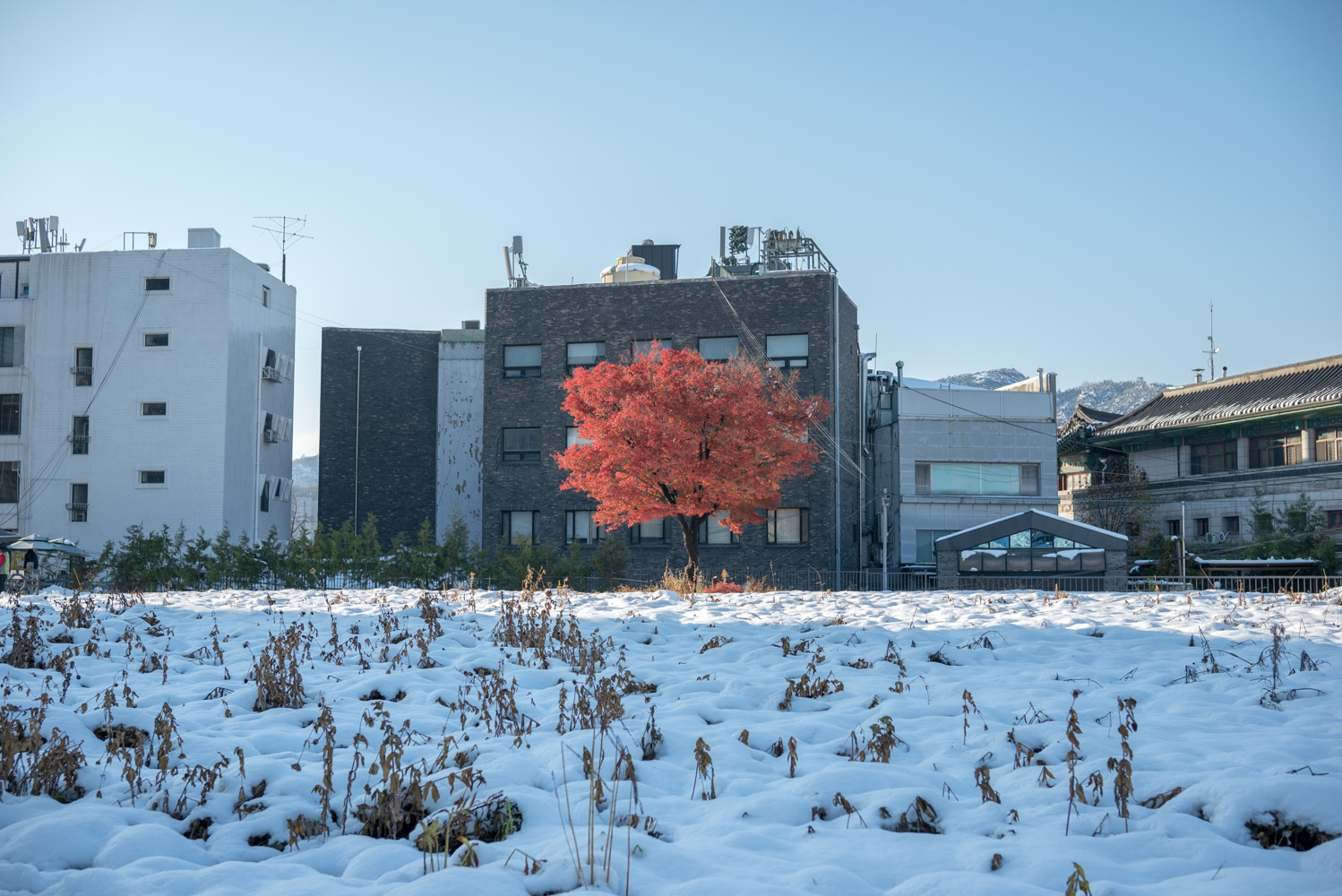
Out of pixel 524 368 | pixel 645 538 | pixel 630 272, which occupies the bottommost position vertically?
pixel 645 538

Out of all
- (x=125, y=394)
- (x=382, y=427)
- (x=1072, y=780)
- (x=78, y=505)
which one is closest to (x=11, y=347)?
(x=125, y=394)

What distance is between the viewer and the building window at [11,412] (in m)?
39.2

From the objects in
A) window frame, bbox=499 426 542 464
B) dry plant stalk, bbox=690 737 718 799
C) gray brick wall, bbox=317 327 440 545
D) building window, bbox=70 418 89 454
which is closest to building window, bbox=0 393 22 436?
building window, bbox=70 418 89 454

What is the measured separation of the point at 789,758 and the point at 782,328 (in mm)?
31098

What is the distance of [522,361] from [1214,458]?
104ft

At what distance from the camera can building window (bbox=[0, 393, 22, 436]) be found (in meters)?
39.2

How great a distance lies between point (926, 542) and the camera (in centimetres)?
3859

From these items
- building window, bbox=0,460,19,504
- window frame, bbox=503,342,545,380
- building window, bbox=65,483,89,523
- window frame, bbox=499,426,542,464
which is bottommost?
building window, bbox=65,483,89,523

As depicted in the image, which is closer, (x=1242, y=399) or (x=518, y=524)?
(x=518, y=524)

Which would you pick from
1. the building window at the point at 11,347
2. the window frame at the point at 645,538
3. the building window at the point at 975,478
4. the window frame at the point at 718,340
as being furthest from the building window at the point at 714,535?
the building window at the point at 11,347

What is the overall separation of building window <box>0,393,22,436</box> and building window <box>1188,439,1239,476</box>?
5143cm

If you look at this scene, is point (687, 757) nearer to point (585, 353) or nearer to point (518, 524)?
point (518, 524)

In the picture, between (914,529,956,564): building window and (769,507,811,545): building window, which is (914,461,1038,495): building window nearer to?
(914,529,956,564): building window

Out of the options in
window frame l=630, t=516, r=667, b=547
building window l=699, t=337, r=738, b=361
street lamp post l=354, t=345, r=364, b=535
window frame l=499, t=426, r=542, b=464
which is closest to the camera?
window frame l=630, t=516, r=667, b=547
